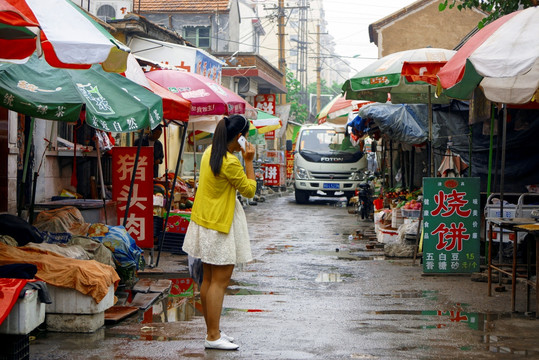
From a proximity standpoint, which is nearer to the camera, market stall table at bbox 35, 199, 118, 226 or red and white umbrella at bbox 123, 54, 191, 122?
red and white umbrella at bbox 123, 54, 191, 122

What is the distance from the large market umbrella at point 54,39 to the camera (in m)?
5.06

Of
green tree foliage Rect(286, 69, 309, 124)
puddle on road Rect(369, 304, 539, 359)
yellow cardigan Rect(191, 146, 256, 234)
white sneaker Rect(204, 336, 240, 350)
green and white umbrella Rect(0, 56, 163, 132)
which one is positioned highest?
green tree foliage Rect(286, 69, 309, 124)

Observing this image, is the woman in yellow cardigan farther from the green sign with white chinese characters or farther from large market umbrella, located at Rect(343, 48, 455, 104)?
large market umbrella, located at Rect(343, 48, 455, 104)

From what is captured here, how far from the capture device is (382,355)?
19.1 feet

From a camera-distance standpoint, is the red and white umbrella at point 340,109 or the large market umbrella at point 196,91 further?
the red and white umbrella at point 340,109

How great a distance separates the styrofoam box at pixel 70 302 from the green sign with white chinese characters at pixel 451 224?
16.9 feet

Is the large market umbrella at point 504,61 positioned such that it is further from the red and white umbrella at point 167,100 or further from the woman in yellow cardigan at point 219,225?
the red and white umbrella at point 167,100

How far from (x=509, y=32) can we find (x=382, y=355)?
3496mm

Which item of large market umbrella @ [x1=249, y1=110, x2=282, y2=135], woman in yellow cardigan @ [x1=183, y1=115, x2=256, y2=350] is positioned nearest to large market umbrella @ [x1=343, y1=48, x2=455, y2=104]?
woman in yellow cardigan @ [x1=183, y1=115, x2=256, y2=350]

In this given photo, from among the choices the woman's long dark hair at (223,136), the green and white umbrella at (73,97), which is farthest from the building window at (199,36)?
the woman's long dark hair at (223,136)

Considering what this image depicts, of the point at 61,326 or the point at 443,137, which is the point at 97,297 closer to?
the point at 61,326

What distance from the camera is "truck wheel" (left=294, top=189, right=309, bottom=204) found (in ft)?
88.9

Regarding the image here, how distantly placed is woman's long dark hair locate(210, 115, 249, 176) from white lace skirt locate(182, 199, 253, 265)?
474mm

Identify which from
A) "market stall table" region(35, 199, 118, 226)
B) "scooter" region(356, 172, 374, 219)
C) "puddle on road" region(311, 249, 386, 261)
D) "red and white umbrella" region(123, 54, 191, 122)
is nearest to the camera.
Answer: "red and white umbrella" region(123, 54, 191, 122)
